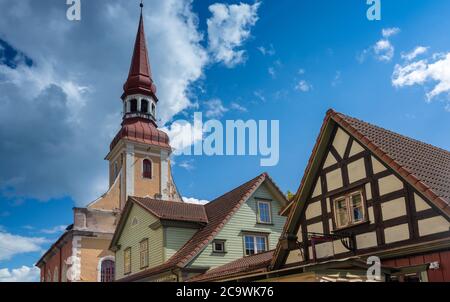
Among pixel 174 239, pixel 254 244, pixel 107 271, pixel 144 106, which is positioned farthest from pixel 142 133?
pixel 254 244

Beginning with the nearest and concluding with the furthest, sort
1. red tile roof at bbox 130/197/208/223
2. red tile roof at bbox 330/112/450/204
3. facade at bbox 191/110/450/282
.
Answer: facade at bbox 191/110/450/282 → red tile roof at bbox 330/112/450/204 → red tile roof at bbox 130/197/208/223

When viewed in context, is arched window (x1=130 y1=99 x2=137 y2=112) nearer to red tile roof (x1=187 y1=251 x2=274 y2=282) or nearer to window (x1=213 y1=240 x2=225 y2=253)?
window (x1=213 y1=240 x2=225 y2=253)

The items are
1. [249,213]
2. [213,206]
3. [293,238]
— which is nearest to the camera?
[293,238]

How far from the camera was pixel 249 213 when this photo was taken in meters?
25.3

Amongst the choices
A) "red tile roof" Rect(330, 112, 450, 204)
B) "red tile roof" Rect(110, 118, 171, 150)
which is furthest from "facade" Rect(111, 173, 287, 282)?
"red tile roof" Rect(110, 118, 171, 150)

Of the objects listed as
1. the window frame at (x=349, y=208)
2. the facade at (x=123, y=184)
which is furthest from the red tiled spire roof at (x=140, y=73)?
the window frame at (x=349, y=208)

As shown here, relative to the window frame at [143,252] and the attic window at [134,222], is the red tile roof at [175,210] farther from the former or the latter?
the window frame at [143,252]

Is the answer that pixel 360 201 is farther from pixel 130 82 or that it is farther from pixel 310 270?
pixel 130 82

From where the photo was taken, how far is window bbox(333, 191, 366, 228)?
14.7 meters

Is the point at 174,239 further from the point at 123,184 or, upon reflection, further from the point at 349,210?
the point at 123,184

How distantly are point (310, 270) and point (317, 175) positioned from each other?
5186mm

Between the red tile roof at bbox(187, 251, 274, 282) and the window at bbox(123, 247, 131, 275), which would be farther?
the window at bbox(123, 247, 131, 275)

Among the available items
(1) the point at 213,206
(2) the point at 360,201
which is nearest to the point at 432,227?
(2) the point at 360,201

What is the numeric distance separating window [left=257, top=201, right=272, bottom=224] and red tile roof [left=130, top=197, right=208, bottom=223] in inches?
107
